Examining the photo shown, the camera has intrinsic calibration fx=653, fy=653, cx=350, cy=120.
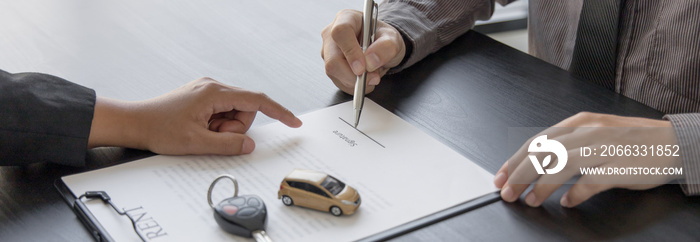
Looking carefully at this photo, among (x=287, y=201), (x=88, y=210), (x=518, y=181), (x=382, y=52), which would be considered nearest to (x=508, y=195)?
(x=518, y=181)

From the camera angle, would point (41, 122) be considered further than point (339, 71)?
No

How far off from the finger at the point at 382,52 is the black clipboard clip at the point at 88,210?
17.9 inches

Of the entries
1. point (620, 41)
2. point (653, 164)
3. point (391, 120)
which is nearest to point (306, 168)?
point (391, 120)

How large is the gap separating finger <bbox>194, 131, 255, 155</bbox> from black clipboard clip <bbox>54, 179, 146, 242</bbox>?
142mm

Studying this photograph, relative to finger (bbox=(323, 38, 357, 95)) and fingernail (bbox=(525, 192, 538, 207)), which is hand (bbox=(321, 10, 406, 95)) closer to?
finger (bbox=(323, 38, 357, 95))

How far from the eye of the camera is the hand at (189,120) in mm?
861

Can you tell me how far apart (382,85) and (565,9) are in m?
0.47

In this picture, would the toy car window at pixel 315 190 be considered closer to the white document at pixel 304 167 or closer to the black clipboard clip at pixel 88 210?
the white document at pixel 304 167

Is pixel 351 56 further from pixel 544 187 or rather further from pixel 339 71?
pixel 544 187

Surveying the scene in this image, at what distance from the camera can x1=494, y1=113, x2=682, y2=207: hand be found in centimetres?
78

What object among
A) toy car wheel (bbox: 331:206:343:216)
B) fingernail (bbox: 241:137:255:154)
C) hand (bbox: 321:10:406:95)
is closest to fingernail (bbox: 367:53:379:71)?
hand (bbox: 321:10:406:95)

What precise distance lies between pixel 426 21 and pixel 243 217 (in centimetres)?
67

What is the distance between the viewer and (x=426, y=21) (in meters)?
1.24

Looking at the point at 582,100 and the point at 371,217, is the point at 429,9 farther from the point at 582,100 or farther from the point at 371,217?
the point at 371,217
